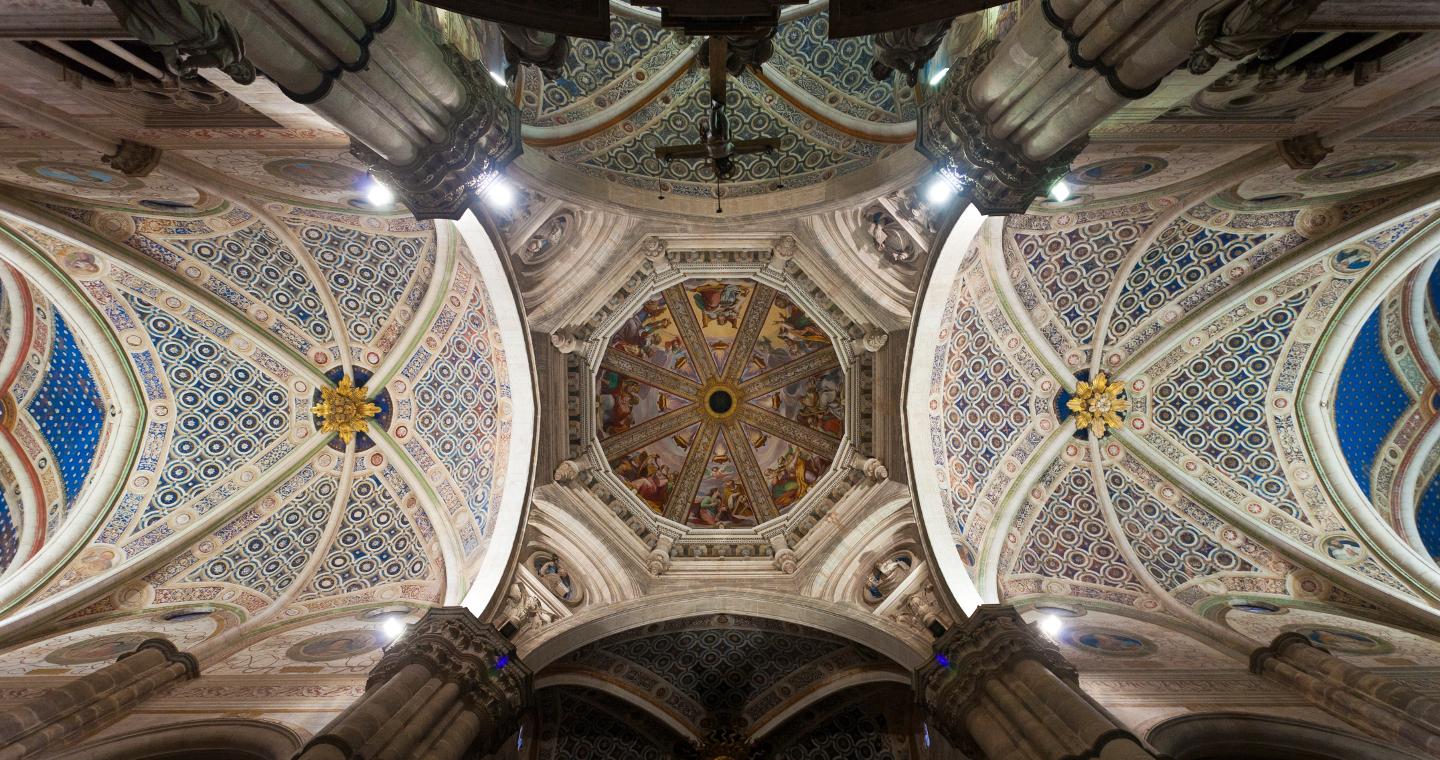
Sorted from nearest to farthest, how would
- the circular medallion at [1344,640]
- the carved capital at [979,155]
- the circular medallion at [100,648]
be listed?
the carved capital at [979,155], the circular medallion at [100,648], the circular medallion at [1344,640]

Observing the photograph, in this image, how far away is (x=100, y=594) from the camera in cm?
1053

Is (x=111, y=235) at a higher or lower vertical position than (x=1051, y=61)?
higher

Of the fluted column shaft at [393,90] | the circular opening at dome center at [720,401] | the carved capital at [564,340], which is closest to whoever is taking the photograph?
the fluted column shaft at [393,90]

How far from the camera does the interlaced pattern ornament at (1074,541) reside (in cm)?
1241

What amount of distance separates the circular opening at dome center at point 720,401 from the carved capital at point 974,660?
6.72m

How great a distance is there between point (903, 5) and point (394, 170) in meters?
4.86

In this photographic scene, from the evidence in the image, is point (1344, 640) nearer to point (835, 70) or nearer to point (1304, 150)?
point (1304, 150)

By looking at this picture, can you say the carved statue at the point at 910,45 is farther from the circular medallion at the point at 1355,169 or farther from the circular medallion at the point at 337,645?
the circular medallion at the point at 337,645

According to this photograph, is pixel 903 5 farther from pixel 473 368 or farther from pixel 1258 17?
pixel 473 368

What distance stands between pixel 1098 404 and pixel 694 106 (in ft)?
27.0

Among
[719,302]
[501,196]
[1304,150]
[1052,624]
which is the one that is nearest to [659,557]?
[719,302]

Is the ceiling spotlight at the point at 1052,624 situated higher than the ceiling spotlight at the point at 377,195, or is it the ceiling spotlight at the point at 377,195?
the ceiling spotlight at the point at 377,195

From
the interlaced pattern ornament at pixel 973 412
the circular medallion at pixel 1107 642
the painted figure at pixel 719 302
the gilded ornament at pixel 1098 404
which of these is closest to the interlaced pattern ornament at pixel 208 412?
the painted figure at pixel 719 302

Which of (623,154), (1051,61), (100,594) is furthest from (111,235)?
(1051,61)
